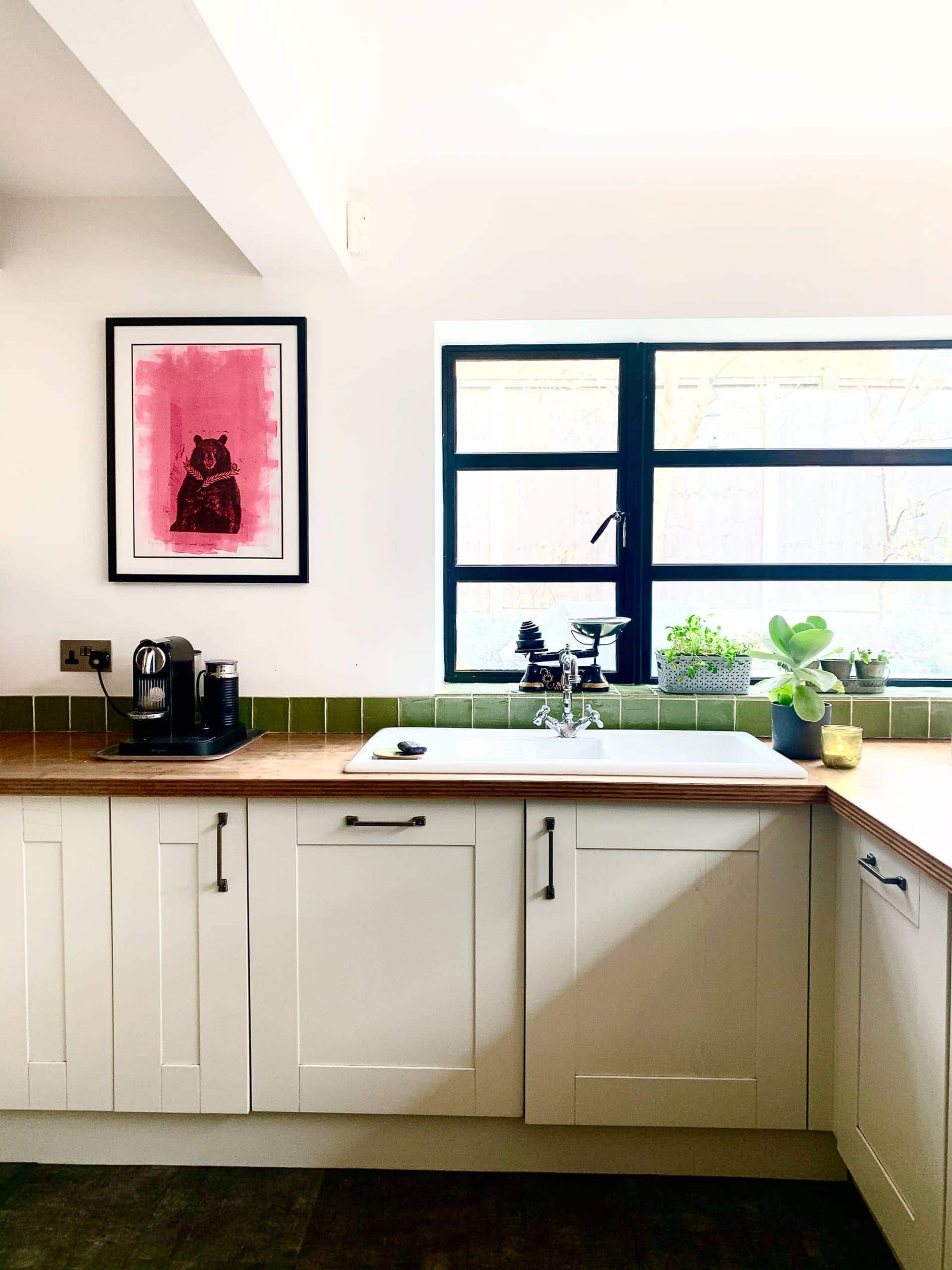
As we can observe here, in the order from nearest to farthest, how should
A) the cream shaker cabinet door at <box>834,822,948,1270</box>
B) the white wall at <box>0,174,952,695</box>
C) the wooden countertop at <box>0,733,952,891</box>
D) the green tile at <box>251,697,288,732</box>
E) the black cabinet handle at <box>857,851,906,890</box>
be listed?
the cream shaker cabinet door at <box>834,822,948,1270</box> < the black cabinet handle at <box>857,851,906,890</box> < the wooden countertop at <box>0,733,952,891</box> < the white wall at <box>0,174,952,695</box> < the green tile at <box>251,697,288,732</box>

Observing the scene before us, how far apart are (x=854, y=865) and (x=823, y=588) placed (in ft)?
3.74

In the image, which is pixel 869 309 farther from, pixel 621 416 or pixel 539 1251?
pixel 539 1251

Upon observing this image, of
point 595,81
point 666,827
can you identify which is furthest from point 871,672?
point 595,81

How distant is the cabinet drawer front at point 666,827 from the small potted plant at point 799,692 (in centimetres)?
35

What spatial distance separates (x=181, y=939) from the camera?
1930 millimetres

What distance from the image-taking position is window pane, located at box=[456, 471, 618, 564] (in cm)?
268

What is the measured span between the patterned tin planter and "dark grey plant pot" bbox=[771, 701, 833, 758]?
0.99ft

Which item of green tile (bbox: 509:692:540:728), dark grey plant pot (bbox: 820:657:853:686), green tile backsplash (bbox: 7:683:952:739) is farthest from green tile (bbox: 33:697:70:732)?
dark grey plant pot (bbox: 820:657:853:686)

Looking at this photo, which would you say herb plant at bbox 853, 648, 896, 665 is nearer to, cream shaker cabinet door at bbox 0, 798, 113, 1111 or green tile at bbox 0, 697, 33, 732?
cream shaker cabinet door at bbox 0, 798, 113, 1111

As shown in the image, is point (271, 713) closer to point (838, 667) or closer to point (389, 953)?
point (389, 953)

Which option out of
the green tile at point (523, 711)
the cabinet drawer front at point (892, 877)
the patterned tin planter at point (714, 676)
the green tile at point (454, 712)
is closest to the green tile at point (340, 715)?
the green tile at point (454, 712)

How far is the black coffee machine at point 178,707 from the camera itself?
2105 millimetres

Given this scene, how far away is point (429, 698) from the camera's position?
247 centimetres

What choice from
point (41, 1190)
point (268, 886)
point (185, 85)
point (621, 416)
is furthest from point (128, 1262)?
point (621, 416)
